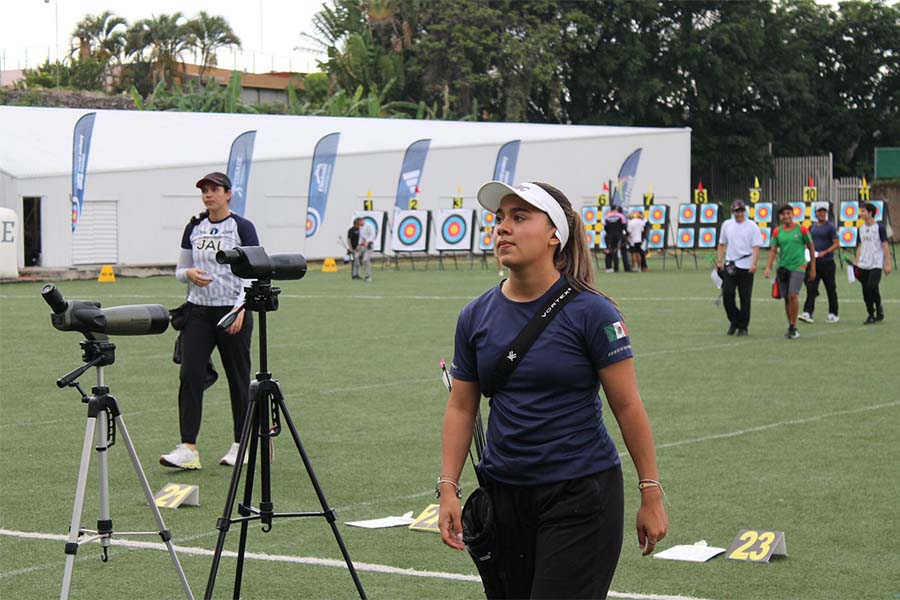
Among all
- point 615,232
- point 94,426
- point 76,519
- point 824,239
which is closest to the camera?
point 76,519

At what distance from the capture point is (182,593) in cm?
625

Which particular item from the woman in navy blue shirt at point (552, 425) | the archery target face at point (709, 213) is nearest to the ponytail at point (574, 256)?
the woman in navy blue shirt at point (552, 425)

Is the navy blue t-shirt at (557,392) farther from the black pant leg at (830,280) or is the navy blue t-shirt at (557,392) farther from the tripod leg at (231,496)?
the black pant leg at (830,280)

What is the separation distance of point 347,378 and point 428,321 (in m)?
7.15

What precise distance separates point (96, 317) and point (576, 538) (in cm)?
235

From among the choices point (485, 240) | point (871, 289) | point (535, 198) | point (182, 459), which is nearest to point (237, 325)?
point (182, 459)

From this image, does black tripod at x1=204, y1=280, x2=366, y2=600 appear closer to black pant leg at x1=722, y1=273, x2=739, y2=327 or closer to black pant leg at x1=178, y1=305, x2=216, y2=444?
black pant leg at x1=178, y1=305, x2=216, y2=444

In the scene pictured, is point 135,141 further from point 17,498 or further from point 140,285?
point 17,498

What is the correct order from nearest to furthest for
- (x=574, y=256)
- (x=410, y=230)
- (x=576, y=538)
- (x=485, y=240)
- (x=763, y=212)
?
1. (x=576, y=538)
2. (x=574, y=256)
3. (x=485, y=240)
4. (x=410, y=230)
5. (x=763, y=212)

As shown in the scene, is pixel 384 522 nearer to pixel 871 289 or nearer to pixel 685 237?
pixel 871 289

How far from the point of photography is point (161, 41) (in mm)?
74125

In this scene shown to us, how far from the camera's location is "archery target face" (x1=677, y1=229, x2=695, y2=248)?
45.8 metres

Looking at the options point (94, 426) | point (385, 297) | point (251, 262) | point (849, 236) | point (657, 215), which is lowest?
point (385, 297)

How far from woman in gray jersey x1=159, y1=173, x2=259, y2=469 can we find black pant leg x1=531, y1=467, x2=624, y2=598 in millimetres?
5355
